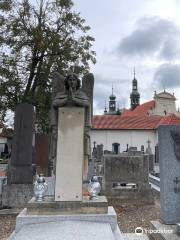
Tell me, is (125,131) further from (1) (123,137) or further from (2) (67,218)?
(2) (67,218)

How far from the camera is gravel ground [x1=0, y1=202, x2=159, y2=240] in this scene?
603cm

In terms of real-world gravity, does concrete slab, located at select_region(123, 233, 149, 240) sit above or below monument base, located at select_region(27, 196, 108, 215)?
below

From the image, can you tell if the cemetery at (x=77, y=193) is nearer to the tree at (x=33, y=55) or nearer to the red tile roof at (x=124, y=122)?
the tree at (x=33, y=55)

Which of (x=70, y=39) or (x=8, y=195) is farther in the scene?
(x=70, y=39)

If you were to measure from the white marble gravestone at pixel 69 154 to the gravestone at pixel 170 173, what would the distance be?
5.69 ft

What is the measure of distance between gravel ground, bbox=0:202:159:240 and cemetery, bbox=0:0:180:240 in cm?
2

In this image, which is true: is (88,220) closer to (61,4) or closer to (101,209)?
(101,209)

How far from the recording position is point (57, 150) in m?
4.92

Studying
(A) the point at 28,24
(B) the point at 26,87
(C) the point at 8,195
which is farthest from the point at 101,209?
(A) the point at 28,24

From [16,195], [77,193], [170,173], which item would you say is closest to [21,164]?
[16,195]

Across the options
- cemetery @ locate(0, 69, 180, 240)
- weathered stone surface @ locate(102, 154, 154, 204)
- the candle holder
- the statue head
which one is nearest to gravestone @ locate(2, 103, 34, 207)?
cemetery @ locate(0, 69, 180, 240)

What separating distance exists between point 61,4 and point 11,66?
16.2 ft

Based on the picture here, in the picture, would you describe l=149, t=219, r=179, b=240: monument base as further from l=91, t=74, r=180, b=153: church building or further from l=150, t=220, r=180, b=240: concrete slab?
l=91, t=74, r=180, b=153: church building

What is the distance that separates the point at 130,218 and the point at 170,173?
175cm
